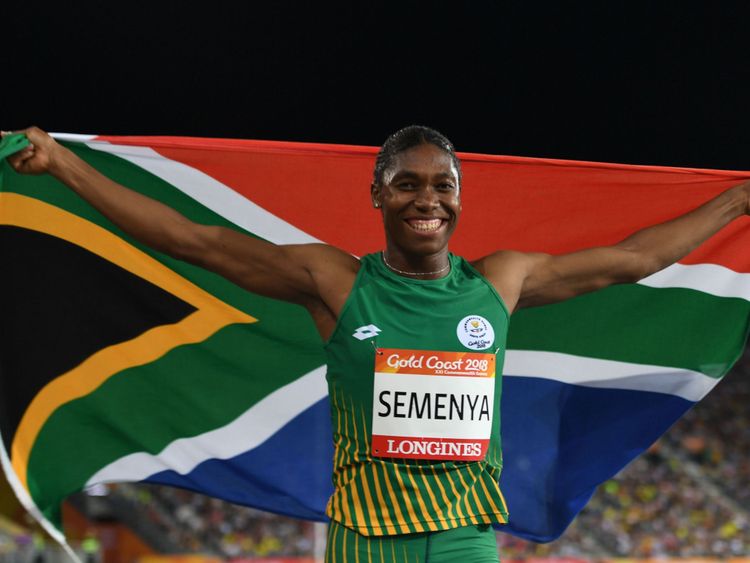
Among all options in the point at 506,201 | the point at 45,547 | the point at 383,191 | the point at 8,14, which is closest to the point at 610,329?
the point at 506,201

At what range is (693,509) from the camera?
1508 centimetres

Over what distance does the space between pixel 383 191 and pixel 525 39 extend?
1.56m

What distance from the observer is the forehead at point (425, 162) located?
276cm

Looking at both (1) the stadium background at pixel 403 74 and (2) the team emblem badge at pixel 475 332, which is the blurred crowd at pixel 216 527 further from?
(2) the team emblem badge at pixel 475 332

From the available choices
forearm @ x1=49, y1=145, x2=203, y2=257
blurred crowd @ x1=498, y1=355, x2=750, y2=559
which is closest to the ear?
forearm @ x1=49, y1=145, x2=203, y2=257

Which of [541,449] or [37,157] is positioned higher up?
[37,157]

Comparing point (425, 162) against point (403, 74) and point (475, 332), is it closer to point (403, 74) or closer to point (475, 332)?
point (475, 332)

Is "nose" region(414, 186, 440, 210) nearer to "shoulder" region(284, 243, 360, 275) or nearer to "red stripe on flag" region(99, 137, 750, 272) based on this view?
"shoulder" region(284, 243, 360, 275)

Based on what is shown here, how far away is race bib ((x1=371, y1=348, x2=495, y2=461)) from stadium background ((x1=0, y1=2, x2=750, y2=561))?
5.92ft

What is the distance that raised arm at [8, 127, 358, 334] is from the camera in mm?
2816

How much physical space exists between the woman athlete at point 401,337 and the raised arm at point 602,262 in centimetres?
2

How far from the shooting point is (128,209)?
2807 millimetres

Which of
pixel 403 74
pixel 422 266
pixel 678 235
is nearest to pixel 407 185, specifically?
pixel 422 266

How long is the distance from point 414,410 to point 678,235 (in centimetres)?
123
